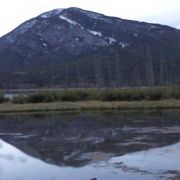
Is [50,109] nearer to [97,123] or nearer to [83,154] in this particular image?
[97,123]

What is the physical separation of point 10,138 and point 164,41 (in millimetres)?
169876

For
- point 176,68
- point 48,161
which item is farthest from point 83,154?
point 176,68

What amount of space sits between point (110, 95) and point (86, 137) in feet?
101

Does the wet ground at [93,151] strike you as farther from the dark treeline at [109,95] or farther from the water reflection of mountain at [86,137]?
the dark treeline at [109,95]

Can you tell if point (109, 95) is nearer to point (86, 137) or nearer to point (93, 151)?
point (86, 137)

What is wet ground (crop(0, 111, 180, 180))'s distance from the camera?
14273 millimetres

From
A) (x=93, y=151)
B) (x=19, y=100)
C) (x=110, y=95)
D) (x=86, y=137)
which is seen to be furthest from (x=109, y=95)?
(x=93, y=151)

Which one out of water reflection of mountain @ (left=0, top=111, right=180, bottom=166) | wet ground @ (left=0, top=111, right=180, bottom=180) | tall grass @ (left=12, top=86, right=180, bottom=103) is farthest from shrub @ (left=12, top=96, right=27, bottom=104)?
wet ground @ (left=0, top=111, right=180, bottom=180)

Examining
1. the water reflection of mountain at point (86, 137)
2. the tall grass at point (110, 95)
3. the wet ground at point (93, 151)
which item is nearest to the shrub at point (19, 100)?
the tall grass at point (110, 95)

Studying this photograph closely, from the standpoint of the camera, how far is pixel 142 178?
1322 centimetres

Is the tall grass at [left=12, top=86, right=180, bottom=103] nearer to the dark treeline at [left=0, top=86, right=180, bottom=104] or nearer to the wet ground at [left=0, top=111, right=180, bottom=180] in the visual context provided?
the dark treeline at [left=0, top=86, right=180, bottom=104]

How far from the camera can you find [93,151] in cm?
1867

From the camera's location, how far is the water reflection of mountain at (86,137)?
1828 centimetres

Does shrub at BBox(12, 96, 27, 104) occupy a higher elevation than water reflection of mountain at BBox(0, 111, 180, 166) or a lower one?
higher
